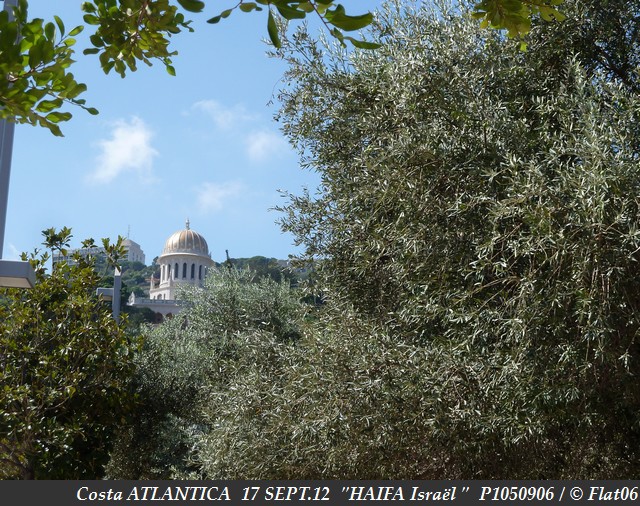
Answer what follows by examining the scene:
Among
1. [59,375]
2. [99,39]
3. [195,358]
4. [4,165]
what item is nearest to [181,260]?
[195,358]

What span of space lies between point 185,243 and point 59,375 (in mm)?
113050

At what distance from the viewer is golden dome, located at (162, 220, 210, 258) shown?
12262cm

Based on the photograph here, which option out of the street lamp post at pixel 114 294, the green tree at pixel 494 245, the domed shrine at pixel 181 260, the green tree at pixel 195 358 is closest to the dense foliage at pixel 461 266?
the green tree at pixel 494 245

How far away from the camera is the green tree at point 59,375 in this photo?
412 inches

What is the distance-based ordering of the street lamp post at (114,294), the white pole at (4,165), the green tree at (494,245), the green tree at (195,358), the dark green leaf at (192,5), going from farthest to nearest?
the street lamp post at (114,294) → the green tree at (195,358) → the white pole at (4,165) → the green tree at (494,245) → the dark green leaf at (192,5)

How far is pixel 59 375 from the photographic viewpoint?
1113 centimetres

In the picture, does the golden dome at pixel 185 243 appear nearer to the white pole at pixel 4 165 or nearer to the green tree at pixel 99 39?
the white pole at pixel 4 165

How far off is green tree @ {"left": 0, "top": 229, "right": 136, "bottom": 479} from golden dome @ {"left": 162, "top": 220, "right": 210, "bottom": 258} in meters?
111

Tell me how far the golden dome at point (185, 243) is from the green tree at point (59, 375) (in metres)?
111

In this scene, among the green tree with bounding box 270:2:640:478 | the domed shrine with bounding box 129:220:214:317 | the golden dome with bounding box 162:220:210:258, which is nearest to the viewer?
the green tree with bounding box 270:2:640:478

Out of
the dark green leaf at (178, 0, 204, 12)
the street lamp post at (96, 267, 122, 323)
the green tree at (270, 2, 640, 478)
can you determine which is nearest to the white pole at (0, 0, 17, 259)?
the green tree at (270, 2, 640, 478)

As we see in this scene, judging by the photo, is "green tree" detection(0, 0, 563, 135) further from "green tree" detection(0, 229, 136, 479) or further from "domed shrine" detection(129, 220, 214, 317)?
"domed shrine" detection(129, 220, 214, 317)

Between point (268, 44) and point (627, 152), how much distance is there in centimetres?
535

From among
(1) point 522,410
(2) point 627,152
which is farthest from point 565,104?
(1) point 522,410
